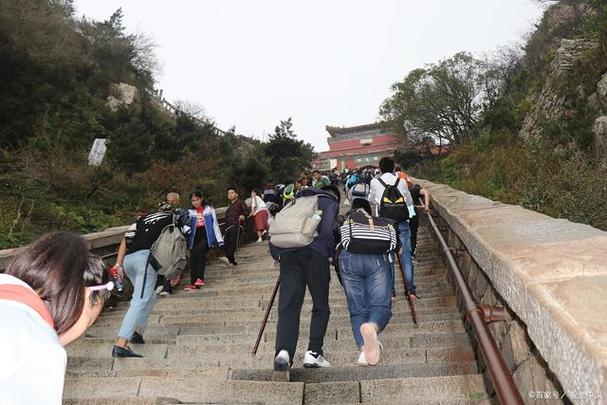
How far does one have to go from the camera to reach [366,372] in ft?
11.7

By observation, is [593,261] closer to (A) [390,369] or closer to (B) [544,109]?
(A) [390,369]

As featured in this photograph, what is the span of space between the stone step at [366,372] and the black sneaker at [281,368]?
13cm

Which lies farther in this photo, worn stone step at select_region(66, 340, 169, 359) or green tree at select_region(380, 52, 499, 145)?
green tree at select_region(380, 52, 499, 145)

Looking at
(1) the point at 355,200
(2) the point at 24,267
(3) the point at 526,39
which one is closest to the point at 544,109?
(1) the point at 355,200

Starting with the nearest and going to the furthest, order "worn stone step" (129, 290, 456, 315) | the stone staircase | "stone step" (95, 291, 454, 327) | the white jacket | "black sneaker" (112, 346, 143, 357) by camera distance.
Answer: the white jacket, the stone staircase, "black sneaker" (112, 346, 143, 357), "worn stone step" (129, 290, 456, 315), "stone step" (95, 291, 454, 327)

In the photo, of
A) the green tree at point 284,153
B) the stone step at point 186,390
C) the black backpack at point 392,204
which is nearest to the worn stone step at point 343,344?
the stone step at point 186,390

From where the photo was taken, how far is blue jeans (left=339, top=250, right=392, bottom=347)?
3.81 metres

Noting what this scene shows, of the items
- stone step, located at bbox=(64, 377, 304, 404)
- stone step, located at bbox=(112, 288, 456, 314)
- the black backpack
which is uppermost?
the black backpack

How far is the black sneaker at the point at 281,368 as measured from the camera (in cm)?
341

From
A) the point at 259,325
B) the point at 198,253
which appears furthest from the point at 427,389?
the point at 198,253

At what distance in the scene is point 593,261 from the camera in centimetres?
186

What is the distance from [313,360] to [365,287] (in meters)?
0.78

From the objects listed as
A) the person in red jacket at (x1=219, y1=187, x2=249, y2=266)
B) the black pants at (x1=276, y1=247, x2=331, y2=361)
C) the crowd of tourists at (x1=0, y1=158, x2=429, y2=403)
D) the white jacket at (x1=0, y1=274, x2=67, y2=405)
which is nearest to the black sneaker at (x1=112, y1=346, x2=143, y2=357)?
the crowd of tourists at (x1=0, y1=158, x2=429, y2=403)

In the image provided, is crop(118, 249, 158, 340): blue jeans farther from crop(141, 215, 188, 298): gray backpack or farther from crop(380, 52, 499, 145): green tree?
crop(380, 52, 499, 145): green tree
